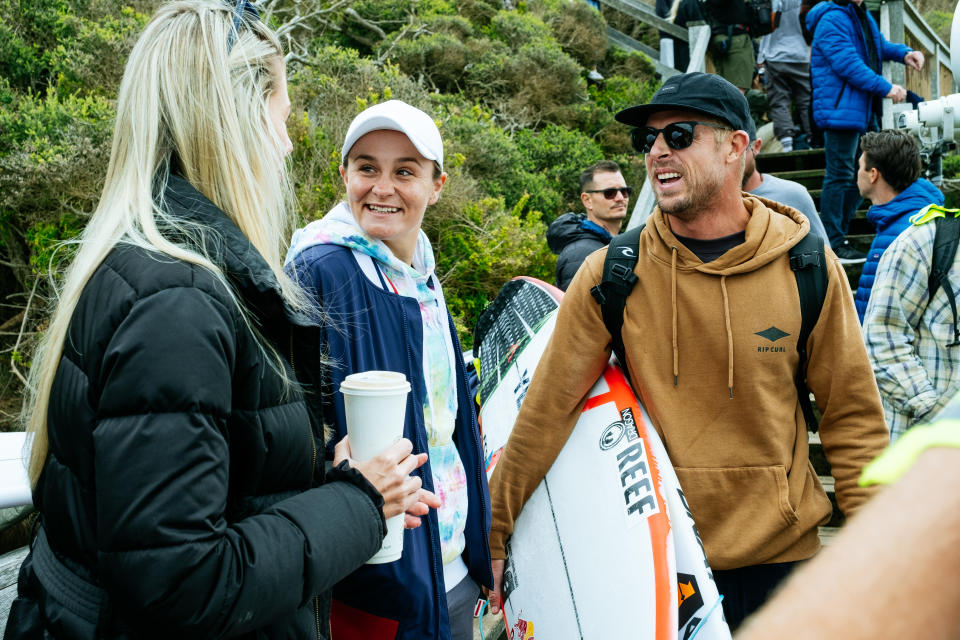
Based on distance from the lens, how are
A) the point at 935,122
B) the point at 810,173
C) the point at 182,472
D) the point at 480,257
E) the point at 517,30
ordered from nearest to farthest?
the point at 182,472, the point at 935,122, the point at 480,257, the point at 810,173, the point at 517,30

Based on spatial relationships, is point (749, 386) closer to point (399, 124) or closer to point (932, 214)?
point (399, 124)

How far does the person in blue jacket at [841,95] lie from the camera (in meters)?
6.54

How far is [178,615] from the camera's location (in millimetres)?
1141

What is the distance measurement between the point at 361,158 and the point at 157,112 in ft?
3.03

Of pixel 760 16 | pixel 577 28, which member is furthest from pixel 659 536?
pixel 577 28

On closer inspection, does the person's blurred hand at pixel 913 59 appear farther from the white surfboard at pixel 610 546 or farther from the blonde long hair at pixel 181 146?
the blonde long hair at pixel 181 146

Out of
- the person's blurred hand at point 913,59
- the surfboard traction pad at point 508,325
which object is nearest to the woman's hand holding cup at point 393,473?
the surfboard traction pad at point 508,325

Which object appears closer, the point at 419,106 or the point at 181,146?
the point at 181,146

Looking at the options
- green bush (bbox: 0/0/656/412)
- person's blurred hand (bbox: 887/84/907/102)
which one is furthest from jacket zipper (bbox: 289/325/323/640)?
person's blurred hand (bbox: 887/84/907/102)

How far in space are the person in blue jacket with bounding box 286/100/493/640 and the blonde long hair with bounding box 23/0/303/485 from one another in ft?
1.24

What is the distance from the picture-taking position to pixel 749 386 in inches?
89.1

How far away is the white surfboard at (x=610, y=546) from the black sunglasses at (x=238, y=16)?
1706mm

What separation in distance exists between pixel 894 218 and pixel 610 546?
3.12m

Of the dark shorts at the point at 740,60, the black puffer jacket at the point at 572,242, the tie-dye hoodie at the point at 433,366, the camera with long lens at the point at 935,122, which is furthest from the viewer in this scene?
the dark shorts at the point at 740,60
